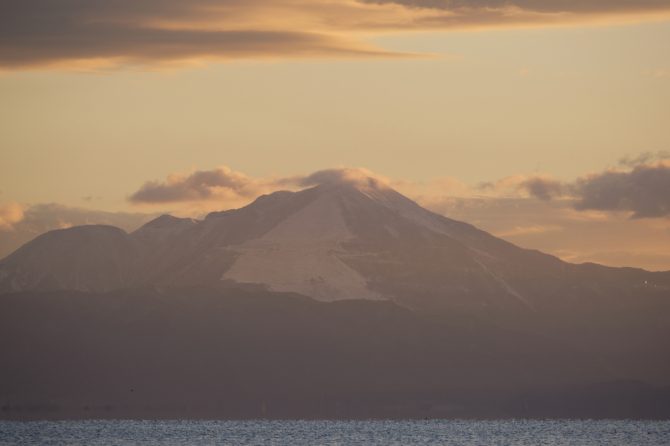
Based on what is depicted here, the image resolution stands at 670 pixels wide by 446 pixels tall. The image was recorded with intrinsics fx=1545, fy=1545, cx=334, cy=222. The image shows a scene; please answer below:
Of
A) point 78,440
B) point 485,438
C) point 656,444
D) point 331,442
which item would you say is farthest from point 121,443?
point 656,444

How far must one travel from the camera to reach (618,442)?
168 meters

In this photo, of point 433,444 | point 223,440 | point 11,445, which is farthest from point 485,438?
point 11,445

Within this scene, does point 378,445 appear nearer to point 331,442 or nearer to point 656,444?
point 331,442

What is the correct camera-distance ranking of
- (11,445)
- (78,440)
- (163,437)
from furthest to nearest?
(163,437), (78,440), (11,445)

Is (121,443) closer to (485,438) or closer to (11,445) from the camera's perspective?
(11,445)

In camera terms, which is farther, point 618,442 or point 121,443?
point 618,442

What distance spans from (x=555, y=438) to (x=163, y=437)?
44.8 meters

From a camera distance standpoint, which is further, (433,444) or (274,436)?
(274,436)

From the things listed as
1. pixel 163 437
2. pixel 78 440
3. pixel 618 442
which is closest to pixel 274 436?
pixel 163 437

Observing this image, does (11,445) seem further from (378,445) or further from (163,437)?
(378,445)

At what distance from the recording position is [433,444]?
158250 millimetres

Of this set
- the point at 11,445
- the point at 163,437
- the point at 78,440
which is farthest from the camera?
the point at 163,437

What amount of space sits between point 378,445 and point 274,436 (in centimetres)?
2880

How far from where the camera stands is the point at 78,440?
163 metres
